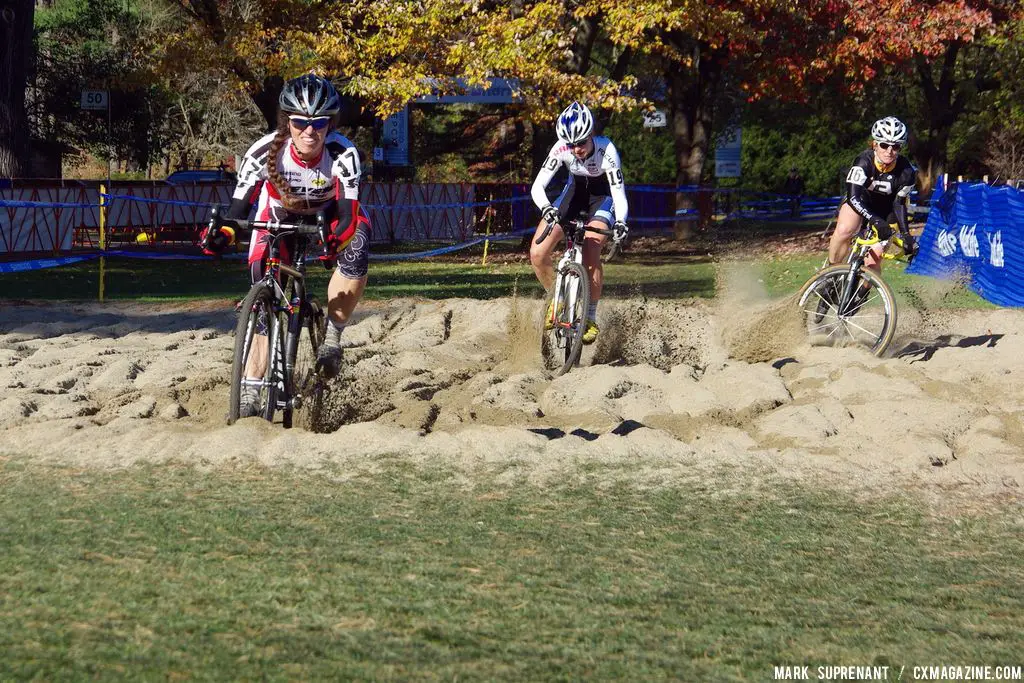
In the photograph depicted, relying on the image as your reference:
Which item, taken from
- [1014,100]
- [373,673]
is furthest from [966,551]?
[1014,100]

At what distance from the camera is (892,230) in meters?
10.3

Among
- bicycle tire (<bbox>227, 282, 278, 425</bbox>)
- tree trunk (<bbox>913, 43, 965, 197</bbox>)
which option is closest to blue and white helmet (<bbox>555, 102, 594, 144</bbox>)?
bicycle tire (<bbox>227, 282, 278, 425</bbox>)

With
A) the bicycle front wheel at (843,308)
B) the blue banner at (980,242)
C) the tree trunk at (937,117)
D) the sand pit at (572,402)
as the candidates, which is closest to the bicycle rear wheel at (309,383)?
the sand pit at (572,402)

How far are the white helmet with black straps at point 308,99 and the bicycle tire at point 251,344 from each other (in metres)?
0.99

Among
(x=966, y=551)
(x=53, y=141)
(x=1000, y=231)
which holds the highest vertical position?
(x=53, y=141)

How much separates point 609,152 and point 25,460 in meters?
5.41

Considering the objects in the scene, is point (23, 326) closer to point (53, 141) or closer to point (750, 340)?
point (750, 340)

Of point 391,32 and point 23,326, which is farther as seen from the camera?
point 391,32

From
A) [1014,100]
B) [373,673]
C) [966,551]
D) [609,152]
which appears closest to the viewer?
[373,673]

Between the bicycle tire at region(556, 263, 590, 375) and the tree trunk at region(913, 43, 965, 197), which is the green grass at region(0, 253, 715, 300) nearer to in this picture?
the bicycle tire at region(556, 263, 590, 375)

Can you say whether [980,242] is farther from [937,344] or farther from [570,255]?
[570,255]

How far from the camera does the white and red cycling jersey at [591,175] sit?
32.7ft

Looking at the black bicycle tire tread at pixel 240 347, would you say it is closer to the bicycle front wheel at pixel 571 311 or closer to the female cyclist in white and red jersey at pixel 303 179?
the female cyclist in white and red jersey at pixel 303 179

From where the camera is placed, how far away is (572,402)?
7918mm
